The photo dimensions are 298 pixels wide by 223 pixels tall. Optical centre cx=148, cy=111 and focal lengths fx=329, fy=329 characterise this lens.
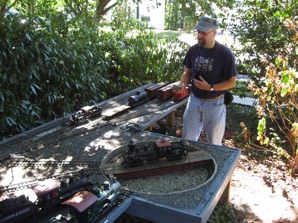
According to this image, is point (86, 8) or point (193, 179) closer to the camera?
point (193, 179)

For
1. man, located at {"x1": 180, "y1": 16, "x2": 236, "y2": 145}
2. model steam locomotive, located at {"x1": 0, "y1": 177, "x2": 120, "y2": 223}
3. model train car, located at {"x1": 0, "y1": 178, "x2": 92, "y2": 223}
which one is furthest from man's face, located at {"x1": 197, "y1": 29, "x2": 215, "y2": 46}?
model train car, located at {"x1": 0, "y1": 178, "x2": 92, "y2": 223}

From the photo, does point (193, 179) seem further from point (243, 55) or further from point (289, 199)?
point (243, 55)

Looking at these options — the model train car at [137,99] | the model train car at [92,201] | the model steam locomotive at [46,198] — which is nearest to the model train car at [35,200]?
the model steam locomotive at [46,198]

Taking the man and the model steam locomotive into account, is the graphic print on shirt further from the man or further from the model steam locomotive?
the model steam locomotive

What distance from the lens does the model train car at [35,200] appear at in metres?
2.04

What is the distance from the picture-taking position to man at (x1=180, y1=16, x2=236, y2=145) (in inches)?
145

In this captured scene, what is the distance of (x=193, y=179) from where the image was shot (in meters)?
2.98

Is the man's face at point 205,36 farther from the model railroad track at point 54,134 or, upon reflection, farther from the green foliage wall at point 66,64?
the green foliage wall at point 66,64

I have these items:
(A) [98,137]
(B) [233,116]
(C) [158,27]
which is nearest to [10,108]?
(A) [98,137]

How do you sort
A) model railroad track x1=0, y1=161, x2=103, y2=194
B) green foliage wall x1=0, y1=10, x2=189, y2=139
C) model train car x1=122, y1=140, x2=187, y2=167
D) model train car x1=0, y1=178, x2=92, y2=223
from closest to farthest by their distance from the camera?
model train car x1=0, y1=178, x2=92, y2=223, model railroad track x1=0, y1=161, x2=103, y2=194, model train car x1=122, y1=140, x2=187, y2=167, green foliage wall x1=0, y1=10, x2=189, y2=139

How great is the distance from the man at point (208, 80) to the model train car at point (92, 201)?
1.72 metres

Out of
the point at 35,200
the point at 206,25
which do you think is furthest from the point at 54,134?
the point at 206,25

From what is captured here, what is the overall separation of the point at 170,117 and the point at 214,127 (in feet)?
5.76

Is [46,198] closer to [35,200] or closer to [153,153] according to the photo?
[35,200]
